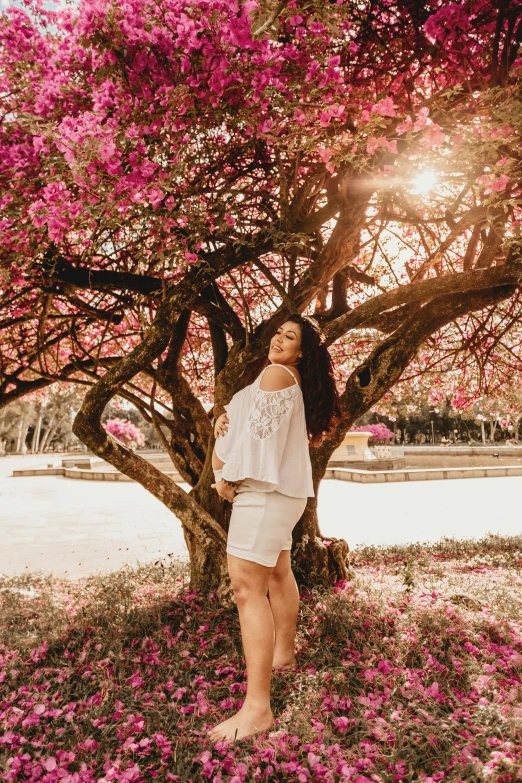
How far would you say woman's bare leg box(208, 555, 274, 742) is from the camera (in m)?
2.54

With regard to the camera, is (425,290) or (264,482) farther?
(425,290)

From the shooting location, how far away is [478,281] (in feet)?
13.8

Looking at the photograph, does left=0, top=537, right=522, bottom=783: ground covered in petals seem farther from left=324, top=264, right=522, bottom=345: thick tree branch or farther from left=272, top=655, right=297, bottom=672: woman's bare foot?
left=324, top=264, right=522, bottom=345: thick tree branch

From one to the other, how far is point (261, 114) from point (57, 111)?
148 cm

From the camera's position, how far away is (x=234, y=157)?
14.5 ft

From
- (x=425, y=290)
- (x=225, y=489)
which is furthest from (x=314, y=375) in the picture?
(x=425, y=290)

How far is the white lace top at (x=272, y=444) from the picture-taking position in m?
2.59

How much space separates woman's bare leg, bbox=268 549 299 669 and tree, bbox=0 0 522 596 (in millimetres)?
1250

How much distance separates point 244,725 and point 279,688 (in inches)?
20.8

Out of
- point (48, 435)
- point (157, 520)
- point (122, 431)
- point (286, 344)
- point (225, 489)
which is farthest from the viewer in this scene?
point (48, 435)

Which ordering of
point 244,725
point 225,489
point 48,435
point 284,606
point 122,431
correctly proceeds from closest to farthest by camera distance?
point 244,725 < point 225,489 < point 284,606 < point 122,431 < point 48,435

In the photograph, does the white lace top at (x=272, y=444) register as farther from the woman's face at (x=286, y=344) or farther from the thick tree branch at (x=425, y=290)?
the thick tree branch at (x=425, y=290)

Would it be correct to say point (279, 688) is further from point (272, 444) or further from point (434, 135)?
point (434, 135)

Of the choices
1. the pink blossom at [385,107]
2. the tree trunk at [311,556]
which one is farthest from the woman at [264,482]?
the tree trunk at [311,556]
